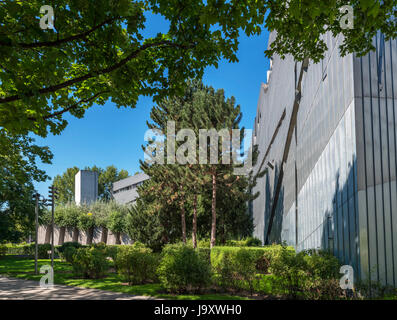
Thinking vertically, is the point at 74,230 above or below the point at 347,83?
below

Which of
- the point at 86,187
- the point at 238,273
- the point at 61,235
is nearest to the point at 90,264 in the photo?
the point at 238,273

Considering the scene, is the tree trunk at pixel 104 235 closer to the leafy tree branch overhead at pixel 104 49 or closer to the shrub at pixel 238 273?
the shrub at pixel 238 273

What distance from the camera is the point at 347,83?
9992mm

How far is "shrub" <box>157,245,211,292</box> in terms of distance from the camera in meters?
9.86

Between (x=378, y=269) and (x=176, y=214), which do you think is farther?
(x=176, y=214)

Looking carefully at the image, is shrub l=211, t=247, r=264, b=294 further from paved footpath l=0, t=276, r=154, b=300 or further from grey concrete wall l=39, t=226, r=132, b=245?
grey concrete wall l=39, t=226, r=132, b=245

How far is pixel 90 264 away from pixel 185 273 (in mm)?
5933

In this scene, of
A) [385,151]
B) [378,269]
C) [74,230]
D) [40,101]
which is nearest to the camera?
[40,101]

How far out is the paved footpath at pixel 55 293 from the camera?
9.57 m

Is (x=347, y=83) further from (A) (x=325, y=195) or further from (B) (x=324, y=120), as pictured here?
(A) (x=325, y=195)

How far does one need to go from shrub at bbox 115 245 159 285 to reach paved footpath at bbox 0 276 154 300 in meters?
1.63

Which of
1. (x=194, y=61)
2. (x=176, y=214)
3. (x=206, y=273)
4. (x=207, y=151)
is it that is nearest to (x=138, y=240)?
(x=176, y=214)
